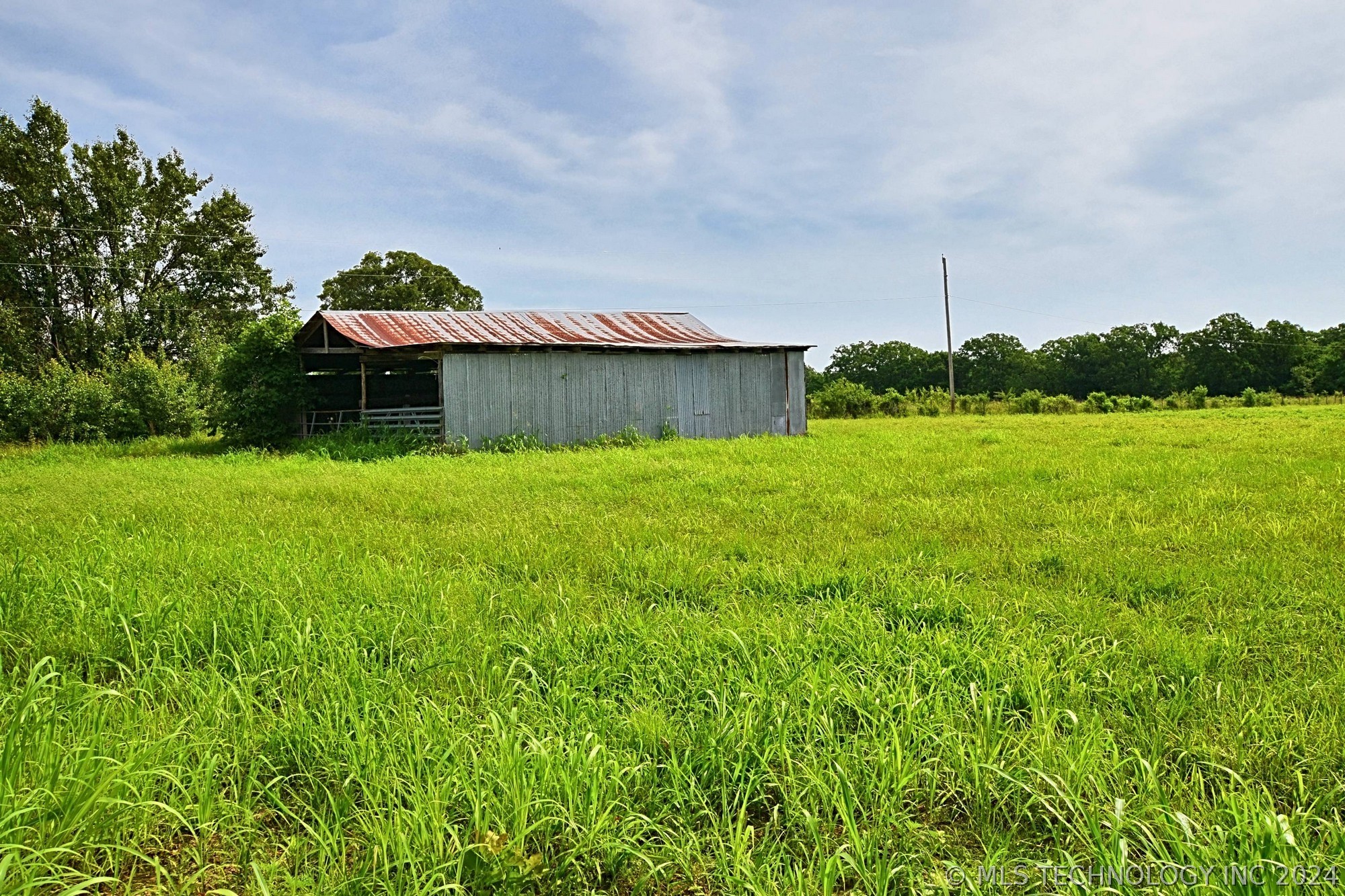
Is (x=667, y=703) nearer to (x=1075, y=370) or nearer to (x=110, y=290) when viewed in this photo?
(x=110, y=290)

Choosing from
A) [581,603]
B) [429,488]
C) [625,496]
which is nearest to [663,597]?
[581,603]

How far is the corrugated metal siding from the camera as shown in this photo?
60.5ft

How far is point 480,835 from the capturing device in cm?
213

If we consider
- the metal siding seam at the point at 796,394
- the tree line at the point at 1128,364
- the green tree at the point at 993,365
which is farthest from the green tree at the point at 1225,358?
the metal siding seam at the point at 796,394

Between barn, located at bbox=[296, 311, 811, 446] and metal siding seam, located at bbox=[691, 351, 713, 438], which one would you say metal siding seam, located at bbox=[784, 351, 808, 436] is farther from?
metal siding seam, located at bbox=[691, 351, 713, 438]

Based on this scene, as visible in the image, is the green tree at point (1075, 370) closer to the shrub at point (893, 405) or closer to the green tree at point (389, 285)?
the shrub at point (893, 405)

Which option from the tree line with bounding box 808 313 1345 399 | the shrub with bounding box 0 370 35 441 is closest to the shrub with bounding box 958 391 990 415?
the tree line with bounding box 808 313 1345 399

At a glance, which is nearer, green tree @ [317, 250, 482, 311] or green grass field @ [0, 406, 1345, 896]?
green grass field @ [0, 406, 1345, 896]

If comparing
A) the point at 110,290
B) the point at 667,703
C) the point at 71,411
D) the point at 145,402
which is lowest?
the point at 667,703

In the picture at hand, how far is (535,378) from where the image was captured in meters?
19.2

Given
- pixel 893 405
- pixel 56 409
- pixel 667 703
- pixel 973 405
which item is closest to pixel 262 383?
pixel 56 409

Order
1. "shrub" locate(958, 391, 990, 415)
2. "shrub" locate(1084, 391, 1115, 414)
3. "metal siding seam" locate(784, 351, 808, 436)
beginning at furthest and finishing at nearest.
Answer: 1. "shrub" locate(958, 391, 990, 415)
2. "shrub" locate(1084, 391, 1115, 414)
3. "metal siding seam" locate(784, 351, 808, 436)

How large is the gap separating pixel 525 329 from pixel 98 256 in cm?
2316

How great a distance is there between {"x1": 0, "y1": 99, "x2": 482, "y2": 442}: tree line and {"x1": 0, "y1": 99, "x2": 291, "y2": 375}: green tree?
5cm
